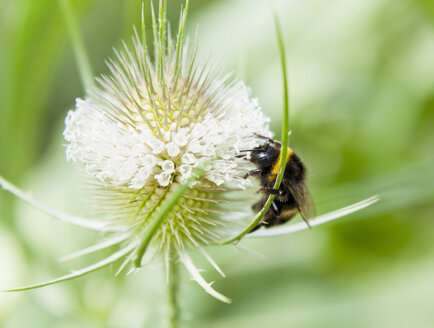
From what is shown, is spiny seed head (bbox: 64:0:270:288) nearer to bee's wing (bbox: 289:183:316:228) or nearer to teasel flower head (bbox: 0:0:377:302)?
teasel flower head (bbox: 0:0:377:302)

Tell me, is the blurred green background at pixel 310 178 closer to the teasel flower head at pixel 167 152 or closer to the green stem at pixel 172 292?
the teasel flower head at pixel 167 152

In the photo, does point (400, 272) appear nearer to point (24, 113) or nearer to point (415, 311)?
point (415, 311)

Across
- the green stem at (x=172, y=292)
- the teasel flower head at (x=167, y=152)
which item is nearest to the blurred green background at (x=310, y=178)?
the teasel flower head at (x=167, y=152)

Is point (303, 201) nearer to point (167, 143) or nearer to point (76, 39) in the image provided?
point (167, 143)

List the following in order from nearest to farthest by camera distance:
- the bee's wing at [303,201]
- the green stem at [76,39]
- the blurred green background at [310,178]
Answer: the bee's wing at [303,201] < the green stem at [76,39] < the blurred green background at [310,178]

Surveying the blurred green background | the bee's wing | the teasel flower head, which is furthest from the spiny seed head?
the blurred green background
